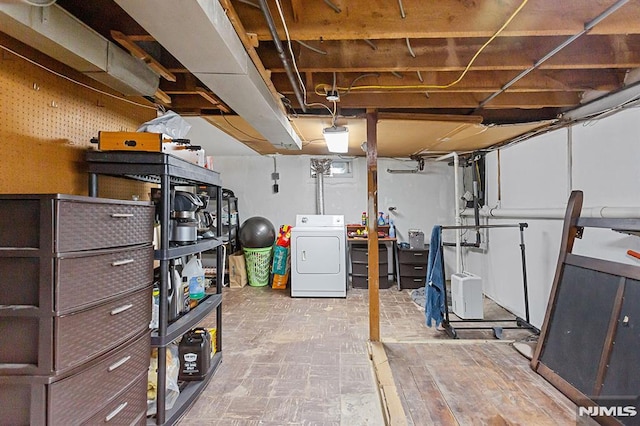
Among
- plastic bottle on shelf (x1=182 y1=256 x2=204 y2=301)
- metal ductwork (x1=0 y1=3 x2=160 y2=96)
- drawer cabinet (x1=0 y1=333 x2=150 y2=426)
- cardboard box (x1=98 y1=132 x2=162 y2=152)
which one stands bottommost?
drawer cabinet (x1=0 y1=333 x2=150 y2=426)

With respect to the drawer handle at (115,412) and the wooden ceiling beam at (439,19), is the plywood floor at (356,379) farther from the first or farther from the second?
the wooden ceiling beam at (439,19)

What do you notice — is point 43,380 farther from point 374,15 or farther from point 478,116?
point 478,116

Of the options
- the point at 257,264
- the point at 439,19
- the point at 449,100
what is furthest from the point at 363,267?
the point at 439,19

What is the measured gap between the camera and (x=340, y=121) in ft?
11.1

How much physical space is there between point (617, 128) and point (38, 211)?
3.53 metres

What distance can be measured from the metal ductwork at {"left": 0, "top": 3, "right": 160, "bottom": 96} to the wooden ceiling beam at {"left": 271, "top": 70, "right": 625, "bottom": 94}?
128 cm

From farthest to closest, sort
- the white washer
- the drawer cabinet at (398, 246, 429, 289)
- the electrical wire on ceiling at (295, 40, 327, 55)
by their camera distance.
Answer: the drawer cabinet at (398, 246, 429, 289)
the white washer
the electrical wire on ceiling at (295, 40, 327, 55)

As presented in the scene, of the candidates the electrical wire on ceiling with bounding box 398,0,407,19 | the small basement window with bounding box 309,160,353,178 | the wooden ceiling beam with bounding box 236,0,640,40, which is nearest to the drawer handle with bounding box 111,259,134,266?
the wooden ceiling beam with bounding box 236,0,640,40

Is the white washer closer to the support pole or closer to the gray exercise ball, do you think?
the gray exercise ball

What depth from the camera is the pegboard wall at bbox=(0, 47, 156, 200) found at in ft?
4.56

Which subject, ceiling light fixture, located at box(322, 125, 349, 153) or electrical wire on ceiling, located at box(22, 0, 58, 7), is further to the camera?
ceiling light fixture, located at box(322, 125, 349, 153)

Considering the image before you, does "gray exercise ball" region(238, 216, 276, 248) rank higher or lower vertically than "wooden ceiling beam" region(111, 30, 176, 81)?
lower

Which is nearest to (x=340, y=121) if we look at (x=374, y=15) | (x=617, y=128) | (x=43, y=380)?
(x=374, y=15)

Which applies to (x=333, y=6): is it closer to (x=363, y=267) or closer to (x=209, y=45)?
(x=209, y=45)
